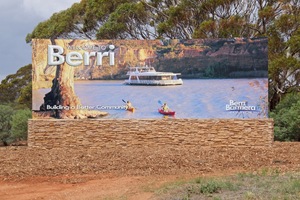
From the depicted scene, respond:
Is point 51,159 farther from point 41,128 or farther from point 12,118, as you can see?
point 12,118

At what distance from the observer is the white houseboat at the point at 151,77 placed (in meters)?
17.7

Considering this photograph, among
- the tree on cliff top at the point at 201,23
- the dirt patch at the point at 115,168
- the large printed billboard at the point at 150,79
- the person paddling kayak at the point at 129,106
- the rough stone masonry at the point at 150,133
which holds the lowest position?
the dirt patch at the point at 115,168

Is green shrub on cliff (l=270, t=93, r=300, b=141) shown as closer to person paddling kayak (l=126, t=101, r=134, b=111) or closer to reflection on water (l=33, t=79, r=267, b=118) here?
reflection on water (l=33, t=79, r=267, b=118)

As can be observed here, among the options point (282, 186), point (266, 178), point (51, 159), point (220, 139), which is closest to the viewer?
point (282, 186)

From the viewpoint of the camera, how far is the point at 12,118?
2756 centimetres

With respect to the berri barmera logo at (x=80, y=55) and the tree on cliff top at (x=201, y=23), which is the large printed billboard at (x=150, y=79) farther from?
the tree on cliff top at (x=201, y=23)

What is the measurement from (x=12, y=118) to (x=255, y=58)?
1422cm

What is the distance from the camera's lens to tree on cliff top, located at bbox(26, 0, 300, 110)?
93.2 feet

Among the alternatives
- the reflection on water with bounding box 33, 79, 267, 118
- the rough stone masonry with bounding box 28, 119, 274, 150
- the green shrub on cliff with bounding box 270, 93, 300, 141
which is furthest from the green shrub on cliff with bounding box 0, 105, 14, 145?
the green shrub on cliff with bounding box 270, 93, 300, 141

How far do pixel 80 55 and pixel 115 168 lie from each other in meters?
5.60

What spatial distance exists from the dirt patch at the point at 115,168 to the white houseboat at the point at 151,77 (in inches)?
86.7

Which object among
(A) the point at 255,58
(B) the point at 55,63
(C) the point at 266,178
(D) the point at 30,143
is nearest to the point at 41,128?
(D) the point at 30,143

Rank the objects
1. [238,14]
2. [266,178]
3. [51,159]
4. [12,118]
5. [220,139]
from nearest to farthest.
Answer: [266,178], [51,159], [220,139], [12,118], [238,14]

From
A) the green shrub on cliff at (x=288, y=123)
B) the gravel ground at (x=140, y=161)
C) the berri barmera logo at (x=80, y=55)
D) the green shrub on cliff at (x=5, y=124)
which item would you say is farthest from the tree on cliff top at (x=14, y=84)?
the gravel ground at (x=140, y=161)
